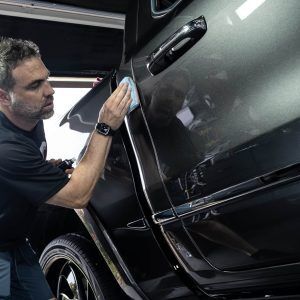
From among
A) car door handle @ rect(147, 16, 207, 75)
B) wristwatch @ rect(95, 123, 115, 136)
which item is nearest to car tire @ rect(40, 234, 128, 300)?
wristwatch @ rect(95, 123, 115, 136)

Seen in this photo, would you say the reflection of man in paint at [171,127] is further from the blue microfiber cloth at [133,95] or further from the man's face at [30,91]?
the man's face at [30,91]

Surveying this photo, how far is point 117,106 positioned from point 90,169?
10.9 inches

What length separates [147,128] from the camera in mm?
1383

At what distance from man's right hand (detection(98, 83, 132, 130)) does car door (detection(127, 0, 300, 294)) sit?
0.25ft

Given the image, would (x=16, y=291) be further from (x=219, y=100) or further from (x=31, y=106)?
(x=219, y=100)

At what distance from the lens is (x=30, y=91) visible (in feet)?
5.58

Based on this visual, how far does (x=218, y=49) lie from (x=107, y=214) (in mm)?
891

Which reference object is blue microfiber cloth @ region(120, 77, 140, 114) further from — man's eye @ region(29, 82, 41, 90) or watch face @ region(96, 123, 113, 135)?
man's eye @ region(29, 82, 41, 90)

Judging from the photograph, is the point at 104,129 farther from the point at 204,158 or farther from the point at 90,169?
the point at 204,158

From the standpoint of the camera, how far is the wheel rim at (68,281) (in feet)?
6.52

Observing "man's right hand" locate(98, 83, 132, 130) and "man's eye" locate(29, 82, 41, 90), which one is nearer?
"man's right hand" locate(98, 83, 132, 130)

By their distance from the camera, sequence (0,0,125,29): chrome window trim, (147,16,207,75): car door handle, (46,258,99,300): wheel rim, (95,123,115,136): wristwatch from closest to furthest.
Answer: (147,16,207,75): car door handle
(95,123,115,136): wristwatch
(46,258,99,300): wheel rim
(0,0,125,29): chrome window trim

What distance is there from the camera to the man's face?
169 centimetres

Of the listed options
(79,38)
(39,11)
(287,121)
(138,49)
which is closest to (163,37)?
(138,49)
